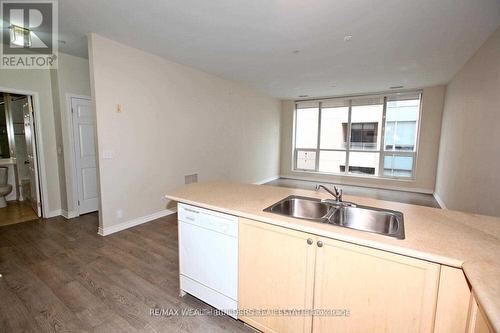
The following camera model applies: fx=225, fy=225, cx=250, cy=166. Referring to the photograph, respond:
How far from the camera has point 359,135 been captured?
6750 millimetres

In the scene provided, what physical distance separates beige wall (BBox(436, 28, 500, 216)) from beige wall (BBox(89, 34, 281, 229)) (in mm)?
4263

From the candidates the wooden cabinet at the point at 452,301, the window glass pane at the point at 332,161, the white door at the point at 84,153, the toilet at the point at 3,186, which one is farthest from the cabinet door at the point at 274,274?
the window glass pane at the point at 332,161

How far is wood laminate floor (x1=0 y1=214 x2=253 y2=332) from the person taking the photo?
1.71 m

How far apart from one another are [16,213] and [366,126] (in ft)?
27.0

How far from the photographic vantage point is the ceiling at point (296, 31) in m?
2.26

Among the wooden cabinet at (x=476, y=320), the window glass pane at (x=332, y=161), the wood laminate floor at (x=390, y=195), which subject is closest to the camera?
the wooden cabinet at (x=476, y=320)

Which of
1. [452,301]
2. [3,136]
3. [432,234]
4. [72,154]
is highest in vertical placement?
[3,136]

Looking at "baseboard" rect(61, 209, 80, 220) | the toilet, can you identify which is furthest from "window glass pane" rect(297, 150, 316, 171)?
the toilet

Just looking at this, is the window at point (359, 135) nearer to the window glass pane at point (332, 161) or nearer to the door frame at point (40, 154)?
the window glass pane at point (332, 161)

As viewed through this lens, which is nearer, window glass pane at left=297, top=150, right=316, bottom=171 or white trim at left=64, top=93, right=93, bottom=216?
white trim at left=64, top=93, right=93, bottom=216

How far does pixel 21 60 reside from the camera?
3.37m

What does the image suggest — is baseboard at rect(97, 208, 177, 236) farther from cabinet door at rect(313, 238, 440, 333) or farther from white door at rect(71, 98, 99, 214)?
cabinet door at rect(313, 238, 440, 333)

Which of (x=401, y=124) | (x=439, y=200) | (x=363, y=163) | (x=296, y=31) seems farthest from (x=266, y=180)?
(x=296, y=31)

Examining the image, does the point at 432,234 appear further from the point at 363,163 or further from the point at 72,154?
the point at 363,163
